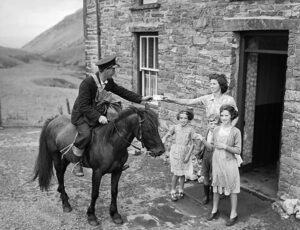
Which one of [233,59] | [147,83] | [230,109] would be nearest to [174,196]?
[230,109]

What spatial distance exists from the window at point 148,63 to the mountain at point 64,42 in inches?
1272

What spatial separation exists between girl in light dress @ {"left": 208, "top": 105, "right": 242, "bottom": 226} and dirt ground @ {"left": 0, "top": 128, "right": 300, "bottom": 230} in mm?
669

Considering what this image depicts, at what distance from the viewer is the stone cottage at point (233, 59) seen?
627cm

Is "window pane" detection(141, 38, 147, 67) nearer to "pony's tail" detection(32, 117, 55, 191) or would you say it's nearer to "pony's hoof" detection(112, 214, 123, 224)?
"pony's tail" detection(32, 117, 55, 191)

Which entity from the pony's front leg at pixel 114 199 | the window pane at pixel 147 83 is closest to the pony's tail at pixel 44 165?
the pony's front leg at pixel 114 199

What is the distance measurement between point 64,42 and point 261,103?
55.9 metres

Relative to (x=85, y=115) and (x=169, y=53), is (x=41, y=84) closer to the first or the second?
(x=169, y=53)

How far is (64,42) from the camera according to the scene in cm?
6031

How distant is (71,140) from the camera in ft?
21.2

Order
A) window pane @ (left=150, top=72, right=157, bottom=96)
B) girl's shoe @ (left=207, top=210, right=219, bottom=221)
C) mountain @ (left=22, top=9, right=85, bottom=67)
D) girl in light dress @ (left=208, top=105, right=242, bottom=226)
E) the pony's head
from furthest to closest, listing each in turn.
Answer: mountain @ (left=22, top=9, right=85, bottom=67) < window pane @ (left=150, top=72, right=157, bottom=96) < girl's shoe @ (left=207, top=210, right=219, bottom=221) < girl in light dress @ (left=208, top=105, right=242, bottom=226) < the pony's head

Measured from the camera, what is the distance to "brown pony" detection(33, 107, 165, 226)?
5.65 metres

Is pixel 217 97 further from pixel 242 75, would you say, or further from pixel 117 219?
pixel 117 219

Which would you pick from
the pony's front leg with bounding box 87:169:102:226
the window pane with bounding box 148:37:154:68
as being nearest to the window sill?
the window pane with bounding box 148:37:154:68

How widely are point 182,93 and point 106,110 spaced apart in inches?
110
